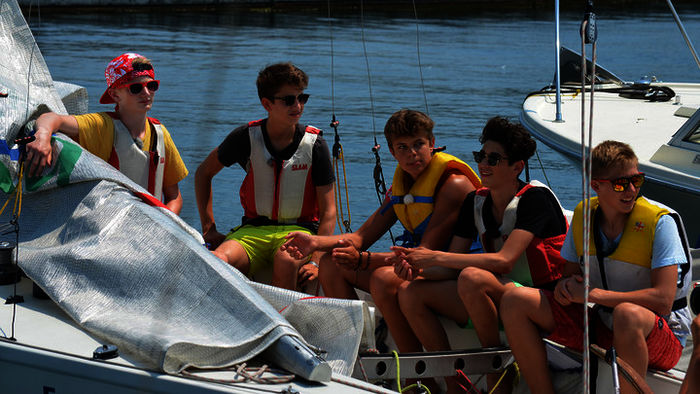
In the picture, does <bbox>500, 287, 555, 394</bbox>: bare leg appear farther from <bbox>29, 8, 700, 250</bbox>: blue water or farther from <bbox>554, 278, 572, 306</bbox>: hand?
<bbox>29, 8, 700, 250</bbox>: blue water

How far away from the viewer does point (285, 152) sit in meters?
4.07

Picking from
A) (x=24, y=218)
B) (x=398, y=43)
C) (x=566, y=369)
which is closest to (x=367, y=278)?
(x=566, y=369)

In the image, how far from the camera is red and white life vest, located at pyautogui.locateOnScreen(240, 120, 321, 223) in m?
4.05

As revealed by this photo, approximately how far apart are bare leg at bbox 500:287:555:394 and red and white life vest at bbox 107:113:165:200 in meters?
1.75

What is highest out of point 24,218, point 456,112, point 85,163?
point 85,163

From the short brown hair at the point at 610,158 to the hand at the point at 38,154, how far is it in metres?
1.97

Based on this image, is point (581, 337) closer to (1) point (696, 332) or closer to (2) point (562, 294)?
(2) point (562, 294)

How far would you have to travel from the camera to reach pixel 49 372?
2807 mm

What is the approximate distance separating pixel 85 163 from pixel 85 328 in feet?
2.36

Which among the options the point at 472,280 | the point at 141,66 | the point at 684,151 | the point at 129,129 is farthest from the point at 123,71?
the point at 684,151

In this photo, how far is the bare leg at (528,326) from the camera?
2885 millimetres

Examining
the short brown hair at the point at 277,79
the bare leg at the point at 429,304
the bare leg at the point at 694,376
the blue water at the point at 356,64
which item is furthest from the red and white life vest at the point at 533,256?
the blue water at the point at 356,64

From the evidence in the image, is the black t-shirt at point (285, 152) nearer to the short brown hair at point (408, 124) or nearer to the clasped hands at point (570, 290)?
the short brown hair at point (408, 124)

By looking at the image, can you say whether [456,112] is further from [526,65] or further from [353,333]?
[353,333]
